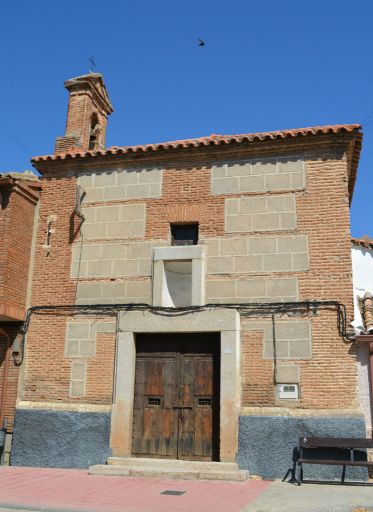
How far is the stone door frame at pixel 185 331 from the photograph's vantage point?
9.39 m

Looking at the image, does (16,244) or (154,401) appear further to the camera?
(16,244)

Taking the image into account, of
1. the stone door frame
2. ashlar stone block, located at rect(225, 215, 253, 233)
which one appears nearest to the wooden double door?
the stone door frame

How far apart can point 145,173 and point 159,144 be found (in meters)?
0.66

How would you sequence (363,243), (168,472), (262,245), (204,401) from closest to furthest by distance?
(168,472)
(204,401)
(262,245)
(363,243)

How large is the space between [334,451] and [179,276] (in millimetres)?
4285

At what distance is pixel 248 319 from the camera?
986cm

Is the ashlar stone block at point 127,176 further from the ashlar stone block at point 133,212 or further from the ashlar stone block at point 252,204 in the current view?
the ashlar stone block at point 252,204

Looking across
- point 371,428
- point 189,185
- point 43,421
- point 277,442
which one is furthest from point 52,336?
point 371,428

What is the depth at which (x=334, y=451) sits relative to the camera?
8.89m

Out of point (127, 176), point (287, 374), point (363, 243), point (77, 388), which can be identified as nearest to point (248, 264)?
point (287, 374)

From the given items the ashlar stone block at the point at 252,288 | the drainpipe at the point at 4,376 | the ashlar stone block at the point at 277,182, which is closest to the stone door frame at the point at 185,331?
the ashlar stone block at the point at 252,288

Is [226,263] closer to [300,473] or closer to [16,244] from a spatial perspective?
[300,473]

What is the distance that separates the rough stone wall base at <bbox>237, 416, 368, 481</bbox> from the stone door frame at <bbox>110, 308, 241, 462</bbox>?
24cm

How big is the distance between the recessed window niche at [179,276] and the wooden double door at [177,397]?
738mm
